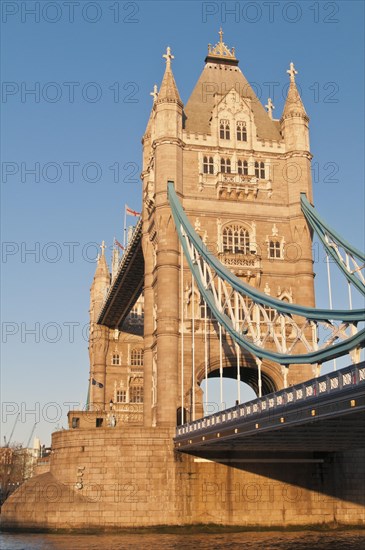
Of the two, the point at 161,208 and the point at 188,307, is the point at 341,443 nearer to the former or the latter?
the point at 188,307

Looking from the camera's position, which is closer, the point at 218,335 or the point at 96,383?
the point at 218,335

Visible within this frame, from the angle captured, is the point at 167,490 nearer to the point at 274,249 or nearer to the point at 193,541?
the point at 193,541

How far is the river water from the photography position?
37.8m

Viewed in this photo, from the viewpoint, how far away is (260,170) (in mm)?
58156

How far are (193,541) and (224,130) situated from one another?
3223 centimetres

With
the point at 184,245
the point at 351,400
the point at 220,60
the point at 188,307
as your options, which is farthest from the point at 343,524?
the point at 220,60

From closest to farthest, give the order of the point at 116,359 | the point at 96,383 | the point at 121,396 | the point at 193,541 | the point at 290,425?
the point at 290,425
the point at 193,541
the point at 96,383
the point at 121,396
the point at 116,359

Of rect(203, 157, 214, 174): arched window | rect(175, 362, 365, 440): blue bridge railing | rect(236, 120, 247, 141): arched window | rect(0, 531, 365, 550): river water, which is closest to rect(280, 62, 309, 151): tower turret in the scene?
rect(236, 120, 247, 141): arched window

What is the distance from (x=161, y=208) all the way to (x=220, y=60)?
17.3 meters

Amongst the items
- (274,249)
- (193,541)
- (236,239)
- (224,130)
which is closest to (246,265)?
(236,239)

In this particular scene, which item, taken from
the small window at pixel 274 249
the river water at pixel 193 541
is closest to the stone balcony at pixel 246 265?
the small window at pixel 274 249

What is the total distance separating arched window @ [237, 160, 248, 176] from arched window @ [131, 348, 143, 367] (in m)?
39.0

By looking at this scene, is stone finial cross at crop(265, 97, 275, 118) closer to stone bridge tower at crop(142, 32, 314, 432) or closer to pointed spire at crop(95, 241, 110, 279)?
stone bridge tower at crop(142, 32, 314, 432)

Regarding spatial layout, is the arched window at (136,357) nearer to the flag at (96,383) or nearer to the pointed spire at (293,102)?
the flag at (96,383)
